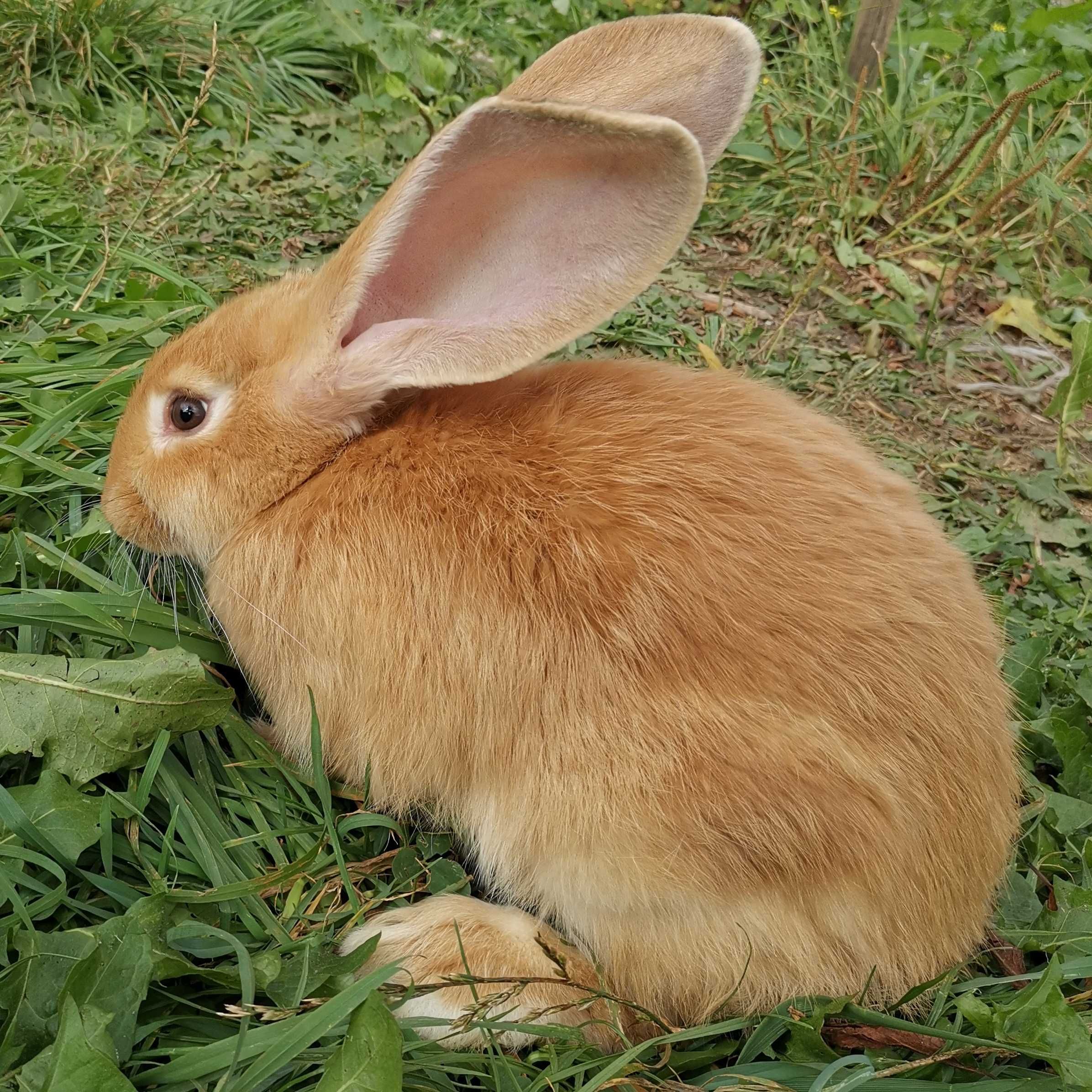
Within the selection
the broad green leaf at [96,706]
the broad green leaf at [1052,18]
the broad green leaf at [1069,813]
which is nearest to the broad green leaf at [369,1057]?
the broad green leaf at [96,706]

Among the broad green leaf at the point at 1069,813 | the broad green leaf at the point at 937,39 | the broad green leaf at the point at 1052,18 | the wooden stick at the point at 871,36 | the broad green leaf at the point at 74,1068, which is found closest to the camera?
the broad green leaf at the point at 74,1068

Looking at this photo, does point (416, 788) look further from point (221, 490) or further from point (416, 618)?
point (221, 490)

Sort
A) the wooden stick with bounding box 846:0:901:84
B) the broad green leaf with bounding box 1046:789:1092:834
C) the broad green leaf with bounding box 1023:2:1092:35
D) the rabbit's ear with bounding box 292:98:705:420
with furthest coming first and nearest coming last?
the broad green leaf with bounding box 1023:2:1092:35
the wooden stick with bounding box 846:0:901:84
the broad green leaf with bounding box 1046:789:1092:834
the rabbit's ear with bounding box 292:98:705:420

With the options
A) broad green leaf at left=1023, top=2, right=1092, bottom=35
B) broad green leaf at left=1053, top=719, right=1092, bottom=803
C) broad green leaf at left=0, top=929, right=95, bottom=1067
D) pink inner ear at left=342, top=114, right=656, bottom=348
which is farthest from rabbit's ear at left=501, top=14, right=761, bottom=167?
broad green leaf at left=1023, top=2, right=1092, bottom=35

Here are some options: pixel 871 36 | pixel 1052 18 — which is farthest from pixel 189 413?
pixel 1052 18

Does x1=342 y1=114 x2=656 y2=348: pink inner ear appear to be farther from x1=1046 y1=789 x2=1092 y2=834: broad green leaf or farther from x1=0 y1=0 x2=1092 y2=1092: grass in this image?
x1=1046 y1=789 x2=1092 y2=834: broad green leaf

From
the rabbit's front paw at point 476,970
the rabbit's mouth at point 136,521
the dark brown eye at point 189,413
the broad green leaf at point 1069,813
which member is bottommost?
the broad green leaf at point 1069,813

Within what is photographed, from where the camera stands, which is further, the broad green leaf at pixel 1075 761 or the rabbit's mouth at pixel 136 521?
the broad green leaf at pixel 1075 761

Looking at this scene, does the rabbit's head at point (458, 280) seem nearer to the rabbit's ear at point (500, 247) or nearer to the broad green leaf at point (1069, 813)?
the rabbit's ear at point (500, 247)

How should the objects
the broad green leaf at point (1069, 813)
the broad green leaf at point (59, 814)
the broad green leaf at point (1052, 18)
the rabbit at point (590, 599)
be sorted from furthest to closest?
the broad green leaf at point (1052, 18)
the broad green leaf at point (1069, 813)
the broad green leaf at point (59, 814)
the rabbit at point (590, 599)
